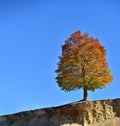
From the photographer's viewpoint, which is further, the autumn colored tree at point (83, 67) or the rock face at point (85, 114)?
the autumn colored tree at point (83, 67)

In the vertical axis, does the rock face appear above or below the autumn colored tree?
below

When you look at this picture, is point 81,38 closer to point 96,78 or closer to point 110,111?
point 96,78

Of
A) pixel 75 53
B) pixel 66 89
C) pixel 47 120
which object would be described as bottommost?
pixel 47 120

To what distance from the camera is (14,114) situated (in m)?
71.0

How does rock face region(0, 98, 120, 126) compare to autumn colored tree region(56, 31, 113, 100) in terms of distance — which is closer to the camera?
rock face region(0, 98, 120, 126)

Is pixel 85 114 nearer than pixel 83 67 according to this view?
Yes

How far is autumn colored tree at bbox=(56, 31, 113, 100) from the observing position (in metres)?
66.6

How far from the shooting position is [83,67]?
67375 millimetres

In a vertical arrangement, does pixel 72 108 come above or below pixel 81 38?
below

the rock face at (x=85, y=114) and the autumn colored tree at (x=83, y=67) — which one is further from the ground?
the autumn colored tree at (x=83, y=67)

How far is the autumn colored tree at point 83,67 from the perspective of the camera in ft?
219

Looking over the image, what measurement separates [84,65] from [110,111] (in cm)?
820

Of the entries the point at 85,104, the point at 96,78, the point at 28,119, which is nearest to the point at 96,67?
the point at 96,78

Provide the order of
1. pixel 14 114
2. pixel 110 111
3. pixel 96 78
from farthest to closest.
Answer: pixel 14 114 → pixel 96 78 → pixel 110 111
